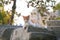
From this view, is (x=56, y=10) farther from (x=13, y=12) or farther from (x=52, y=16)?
(x=13, y=12)

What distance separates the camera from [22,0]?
2723 millimetres

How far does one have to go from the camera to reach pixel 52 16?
2.59 metres

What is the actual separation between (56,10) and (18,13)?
714 mm

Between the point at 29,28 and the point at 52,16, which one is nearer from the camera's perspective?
the point at 29,28

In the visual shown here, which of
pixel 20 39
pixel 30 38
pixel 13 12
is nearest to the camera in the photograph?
pixel 30 38

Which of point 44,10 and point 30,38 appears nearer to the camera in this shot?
point 30,38

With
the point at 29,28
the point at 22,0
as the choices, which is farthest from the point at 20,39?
the point at 22,0

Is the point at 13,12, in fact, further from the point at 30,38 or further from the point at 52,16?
the point at 30,38

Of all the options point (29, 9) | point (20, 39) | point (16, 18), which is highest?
point (29, 9)

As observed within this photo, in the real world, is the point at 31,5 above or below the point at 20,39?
above

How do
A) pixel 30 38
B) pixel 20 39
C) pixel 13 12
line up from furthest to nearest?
pixel 13 12
pixel 20 39
pixel 30 38

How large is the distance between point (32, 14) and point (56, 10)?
1.49ft

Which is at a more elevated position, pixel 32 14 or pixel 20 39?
pixel 32 14

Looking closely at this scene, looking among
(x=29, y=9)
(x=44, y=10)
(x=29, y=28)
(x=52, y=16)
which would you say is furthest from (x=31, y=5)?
(x=29, y=28)
